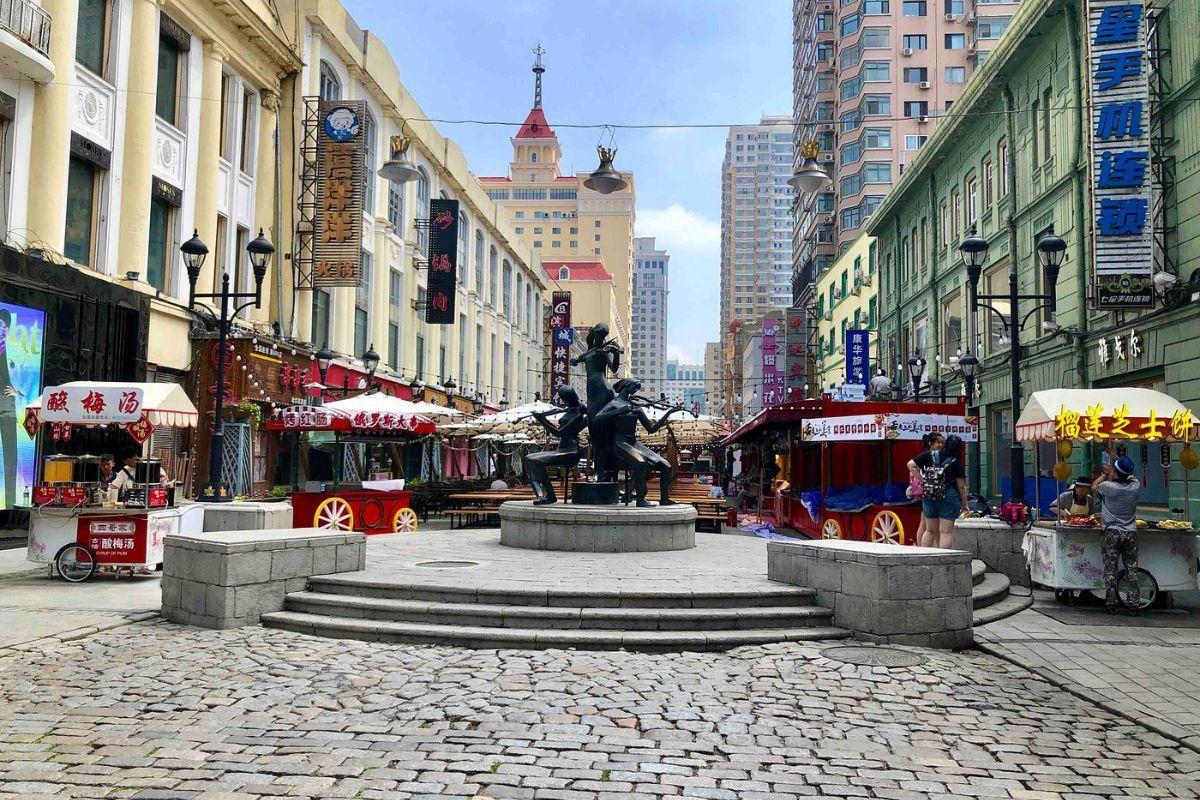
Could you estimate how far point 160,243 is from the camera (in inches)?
834

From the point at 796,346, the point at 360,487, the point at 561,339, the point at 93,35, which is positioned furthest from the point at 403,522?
the point at 796,346

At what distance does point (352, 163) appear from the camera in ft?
85.8

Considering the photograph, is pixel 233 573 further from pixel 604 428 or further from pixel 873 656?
pixel 604 428

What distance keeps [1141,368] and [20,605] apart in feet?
65.8

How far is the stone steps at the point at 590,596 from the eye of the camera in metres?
8.87

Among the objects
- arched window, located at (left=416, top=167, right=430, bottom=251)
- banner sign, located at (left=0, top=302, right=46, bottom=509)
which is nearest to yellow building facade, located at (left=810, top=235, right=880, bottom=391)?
arched window, located at (left=416, top=167, right=430, bottom=251)

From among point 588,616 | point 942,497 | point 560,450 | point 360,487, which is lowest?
point 588,616

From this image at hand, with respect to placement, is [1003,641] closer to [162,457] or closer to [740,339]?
[162,457]

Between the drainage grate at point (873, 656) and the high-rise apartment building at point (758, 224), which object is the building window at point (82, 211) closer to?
the drainage grate at point (873, 656)

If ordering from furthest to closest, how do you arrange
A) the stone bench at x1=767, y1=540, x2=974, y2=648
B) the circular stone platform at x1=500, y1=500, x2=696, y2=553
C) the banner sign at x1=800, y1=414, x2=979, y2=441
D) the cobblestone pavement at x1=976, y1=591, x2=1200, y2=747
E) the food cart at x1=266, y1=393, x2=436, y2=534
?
the banner sign at x1=800, y1=414, x2=979, y2=441 → the food cart at x1=266, y1=393, x2=436, y2=534 → the circular stone platform at x1=500, y1=500, x2=696, y2=553 → the stone bench at x1=767, y1=540, x2=974, y2=648 → the cobblestone pavement at x1=976, y1=591, x2=1200, y2=747

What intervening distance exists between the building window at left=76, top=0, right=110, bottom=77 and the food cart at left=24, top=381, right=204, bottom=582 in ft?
32.0

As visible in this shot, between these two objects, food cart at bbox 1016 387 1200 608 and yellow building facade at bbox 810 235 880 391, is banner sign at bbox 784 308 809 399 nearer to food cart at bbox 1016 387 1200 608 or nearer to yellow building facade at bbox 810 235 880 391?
yellow building facade at bbox 810 235 880 391

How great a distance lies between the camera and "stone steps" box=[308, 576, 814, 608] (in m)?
8.87

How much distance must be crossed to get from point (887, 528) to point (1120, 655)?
25.4 feet
